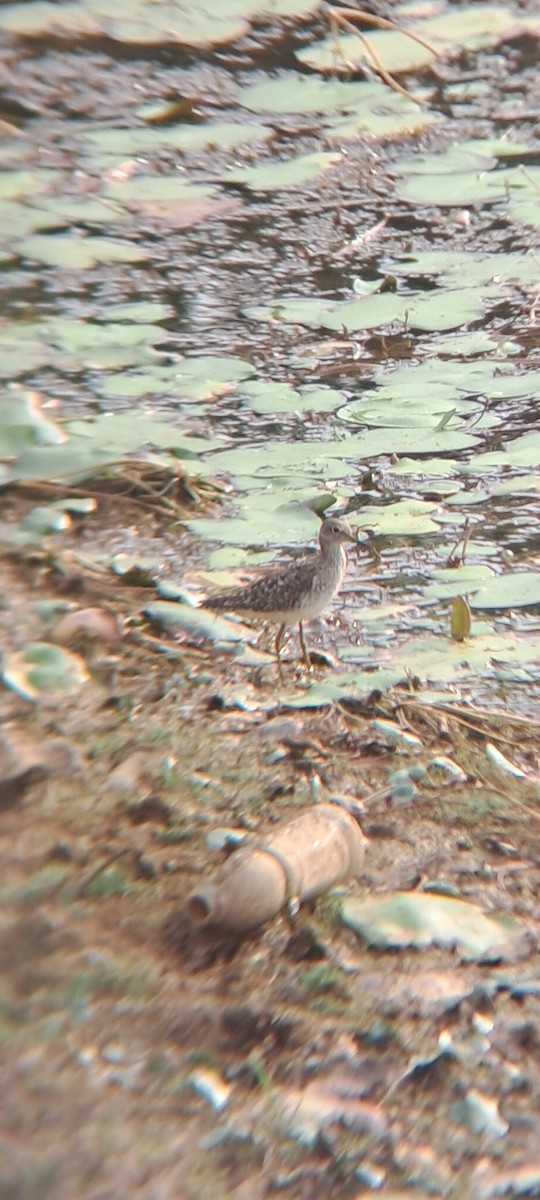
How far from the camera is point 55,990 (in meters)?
2.86

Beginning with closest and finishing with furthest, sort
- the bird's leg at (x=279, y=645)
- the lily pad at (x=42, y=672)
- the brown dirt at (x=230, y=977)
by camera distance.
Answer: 1. the brown dirt at (x=230, y=977)
2. the lily pad at (x=42, y=672)
3. the bird's leg at (x=279, y=645)

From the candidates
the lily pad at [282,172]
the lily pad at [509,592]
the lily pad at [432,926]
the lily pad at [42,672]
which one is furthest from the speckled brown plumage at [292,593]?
the lily pad at [282,172]

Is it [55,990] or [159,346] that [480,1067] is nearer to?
[55,990]

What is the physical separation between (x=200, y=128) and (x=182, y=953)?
546 centimetres

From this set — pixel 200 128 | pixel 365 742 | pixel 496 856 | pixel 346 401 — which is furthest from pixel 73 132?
pixel 496 856

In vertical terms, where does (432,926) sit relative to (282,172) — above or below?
below

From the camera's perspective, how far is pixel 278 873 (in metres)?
3.04

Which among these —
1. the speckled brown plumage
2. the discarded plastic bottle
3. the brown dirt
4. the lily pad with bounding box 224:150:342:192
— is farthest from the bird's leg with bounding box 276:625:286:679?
the lily pad with bounding box 224:150:342:192

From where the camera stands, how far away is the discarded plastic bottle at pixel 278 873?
3006 mm

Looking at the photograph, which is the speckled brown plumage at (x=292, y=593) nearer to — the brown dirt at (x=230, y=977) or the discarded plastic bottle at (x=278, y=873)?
the brown dirt at (x=230, y=977)

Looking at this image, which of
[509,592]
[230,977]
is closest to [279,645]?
[509,592]

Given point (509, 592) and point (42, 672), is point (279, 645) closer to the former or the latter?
point (509, 592)

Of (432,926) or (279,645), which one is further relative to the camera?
(279,645)

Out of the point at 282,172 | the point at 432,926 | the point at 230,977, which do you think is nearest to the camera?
the point at 230,977
